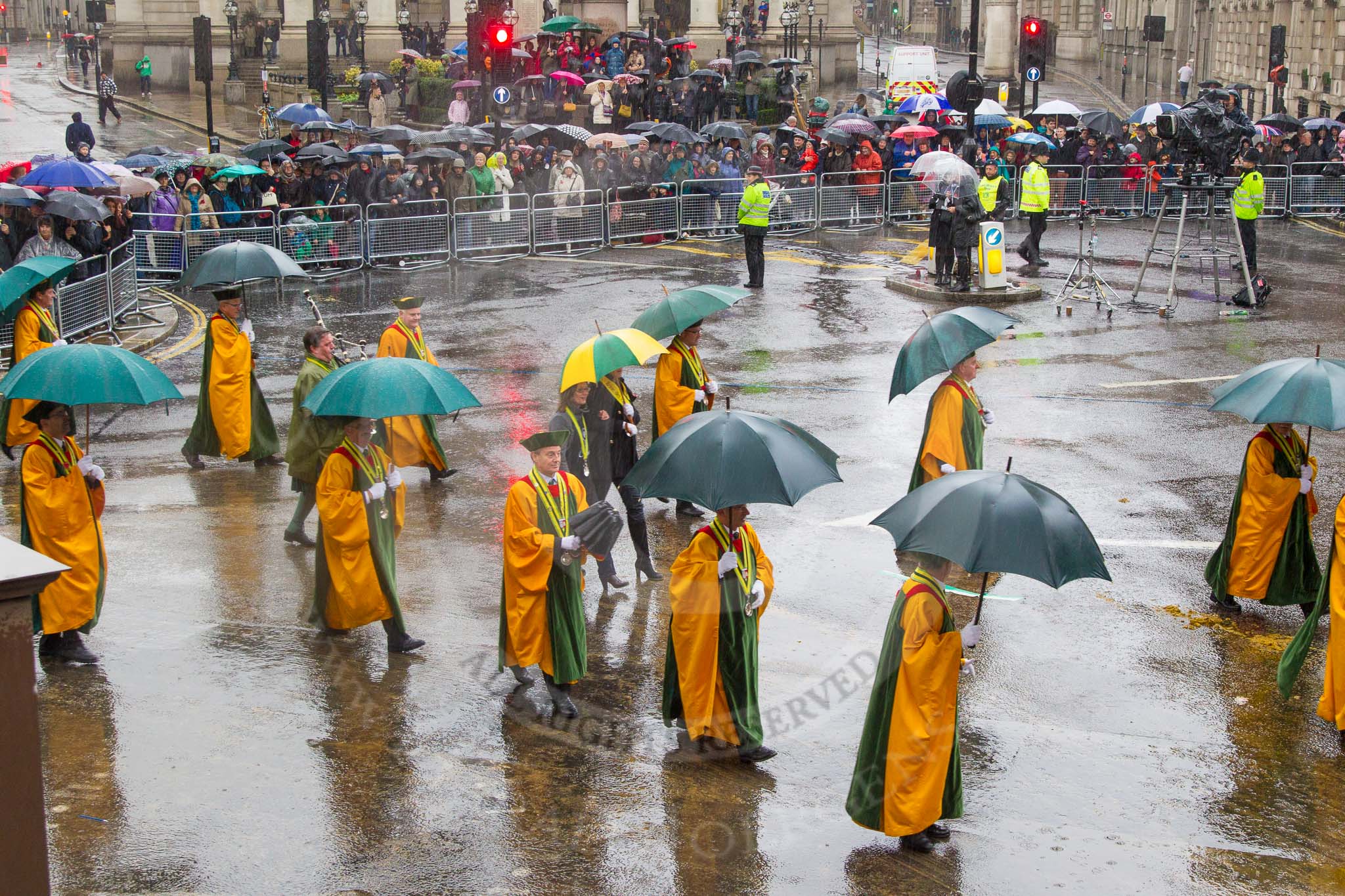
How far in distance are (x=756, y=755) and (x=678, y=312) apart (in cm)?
430

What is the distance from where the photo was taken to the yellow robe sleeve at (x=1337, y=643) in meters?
8.41

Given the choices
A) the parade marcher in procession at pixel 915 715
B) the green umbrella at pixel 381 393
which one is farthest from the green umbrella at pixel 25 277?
the parade marcher in procession at pixel 915 715

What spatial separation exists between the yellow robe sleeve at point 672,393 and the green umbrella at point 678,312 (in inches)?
12.8

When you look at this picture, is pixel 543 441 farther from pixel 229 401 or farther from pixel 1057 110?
pixel 1057 110

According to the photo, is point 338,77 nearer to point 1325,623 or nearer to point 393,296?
point 393,296

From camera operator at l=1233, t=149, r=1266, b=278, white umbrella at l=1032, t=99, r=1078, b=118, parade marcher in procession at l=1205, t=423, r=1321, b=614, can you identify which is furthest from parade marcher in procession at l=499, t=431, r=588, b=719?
white umbrella at l=1032, t=99, r=1078, b=118

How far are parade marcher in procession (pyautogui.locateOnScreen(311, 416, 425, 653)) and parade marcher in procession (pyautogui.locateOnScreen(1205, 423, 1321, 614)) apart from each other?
5558 mm

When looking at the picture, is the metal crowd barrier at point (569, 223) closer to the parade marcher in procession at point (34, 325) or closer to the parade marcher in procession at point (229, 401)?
the parade marcher in procession at point (229, 401)

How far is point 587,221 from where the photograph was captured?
26.2 m

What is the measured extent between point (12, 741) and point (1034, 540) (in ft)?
14.1

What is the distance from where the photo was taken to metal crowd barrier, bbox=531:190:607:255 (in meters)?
25.8

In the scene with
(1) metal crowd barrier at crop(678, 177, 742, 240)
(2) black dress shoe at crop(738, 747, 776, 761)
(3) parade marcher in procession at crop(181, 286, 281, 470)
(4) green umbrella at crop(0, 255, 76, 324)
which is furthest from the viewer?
(1) metal crowd barrier at crop(678, 177, 742, 240)

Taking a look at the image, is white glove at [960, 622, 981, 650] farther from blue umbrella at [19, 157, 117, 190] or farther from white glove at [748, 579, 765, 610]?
blue umbrella at [19, 157, 117, 190]

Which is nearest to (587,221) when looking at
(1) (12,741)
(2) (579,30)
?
(2) (579,30)
